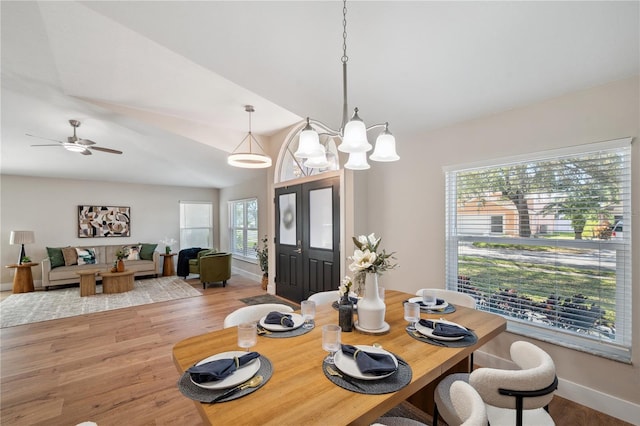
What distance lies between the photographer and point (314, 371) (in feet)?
3.83

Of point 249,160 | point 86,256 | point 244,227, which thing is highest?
point 249,160

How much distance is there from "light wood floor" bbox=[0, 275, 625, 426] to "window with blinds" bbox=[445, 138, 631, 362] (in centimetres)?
62

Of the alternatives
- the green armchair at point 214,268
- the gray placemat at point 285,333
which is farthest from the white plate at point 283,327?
the green armchair at point 214,268

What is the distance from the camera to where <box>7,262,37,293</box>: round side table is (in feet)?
17.6

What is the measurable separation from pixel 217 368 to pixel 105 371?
241cm

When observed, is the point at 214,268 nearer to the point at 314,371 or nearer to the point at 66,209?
the point at 66,209

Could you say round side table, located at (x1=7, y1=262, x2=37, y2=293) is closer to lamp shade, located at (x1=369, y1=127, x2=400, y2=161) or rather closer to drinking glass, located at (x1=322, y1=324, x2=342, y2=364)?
drinking glass, located at (x1=322, y1=324, x2=342, y2=364)

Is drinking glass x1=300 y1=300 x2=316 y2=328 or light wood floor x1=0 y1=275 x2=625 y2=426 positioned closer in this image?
drinking glass x1=300 y1=300 x2=316 y2=328

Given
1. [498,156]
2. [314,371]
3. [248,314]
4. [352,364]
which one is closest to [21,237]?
[248,314]

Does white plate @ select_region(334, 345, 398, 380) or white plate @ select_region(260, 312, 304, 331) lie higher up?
white plate @ select_region(334, 345, 398, 380)

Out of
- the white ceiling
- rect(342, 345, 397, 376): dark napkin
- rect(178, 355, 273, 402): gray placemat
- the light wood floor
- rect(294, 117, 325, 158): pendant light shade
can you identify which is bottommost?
the light wood floor

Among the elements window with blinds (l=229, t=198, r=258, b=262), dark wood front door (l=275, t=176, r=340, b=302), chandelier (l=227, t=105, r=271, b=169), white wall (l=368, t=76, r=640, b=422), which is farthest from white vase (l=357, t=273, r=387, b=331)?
window with blinds (l=229, t=198, r=258, b=262)

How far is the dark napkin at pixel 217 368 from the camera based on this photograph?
1.04 meters

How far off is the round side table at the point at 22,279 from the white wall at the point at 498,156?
21.9 feet
